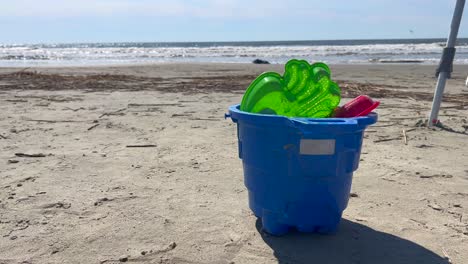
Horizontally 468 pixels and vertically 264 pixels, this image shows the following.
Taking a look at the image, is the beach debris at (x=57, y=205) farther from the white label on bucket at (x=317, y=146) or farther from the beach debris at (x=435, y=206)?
the beach debris at (x=435, y=206)

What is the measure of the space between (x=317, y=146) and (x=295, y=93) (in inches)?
15.4

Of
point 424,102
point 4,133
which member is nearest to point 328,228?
point 4,133

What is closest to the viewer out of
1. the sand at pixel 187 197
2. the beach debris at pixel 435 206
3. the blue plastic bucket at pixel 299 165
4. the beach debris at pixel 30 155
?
the blue plastic bucket at pixel 299 165

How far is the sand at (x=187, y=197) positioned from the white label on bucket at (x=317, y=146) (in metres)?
0.50

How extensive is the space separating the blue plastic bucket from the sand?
0.14 metres

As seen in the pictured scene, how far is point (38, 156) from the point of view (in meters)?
3.51

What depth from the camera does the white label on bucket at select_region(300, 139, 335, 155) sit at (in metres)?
1.81

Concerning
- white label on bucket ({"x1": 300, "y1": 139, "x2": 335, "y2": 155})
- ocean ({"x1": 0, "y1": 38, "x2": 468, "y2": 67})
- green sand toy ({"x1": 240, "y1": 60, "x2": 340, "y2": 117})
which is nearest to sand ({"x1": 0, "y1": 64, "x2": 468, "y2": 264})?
white label on bucket ({"x1": 300, "y1": 139, "x2": 335, "y2": 155})

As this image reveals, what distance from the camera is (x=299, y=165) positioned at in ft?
6.11

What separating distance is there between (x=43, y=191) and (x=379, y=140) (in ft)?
10.3

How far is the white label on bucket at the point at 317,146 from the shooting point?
181cm

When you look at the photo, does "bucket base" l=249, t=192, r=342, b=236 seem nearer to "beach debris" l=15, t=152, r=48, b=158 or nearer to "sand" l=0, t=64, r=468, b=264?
"sand" l=0, t=64, r=468, b=264

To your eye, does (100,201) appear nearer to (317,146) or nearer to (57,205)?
(57,205)

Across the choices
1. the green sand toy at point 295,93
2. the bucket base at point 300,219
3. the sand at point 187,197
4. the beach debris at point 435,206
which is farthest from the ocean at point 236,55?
the bucket base at point 300,219
